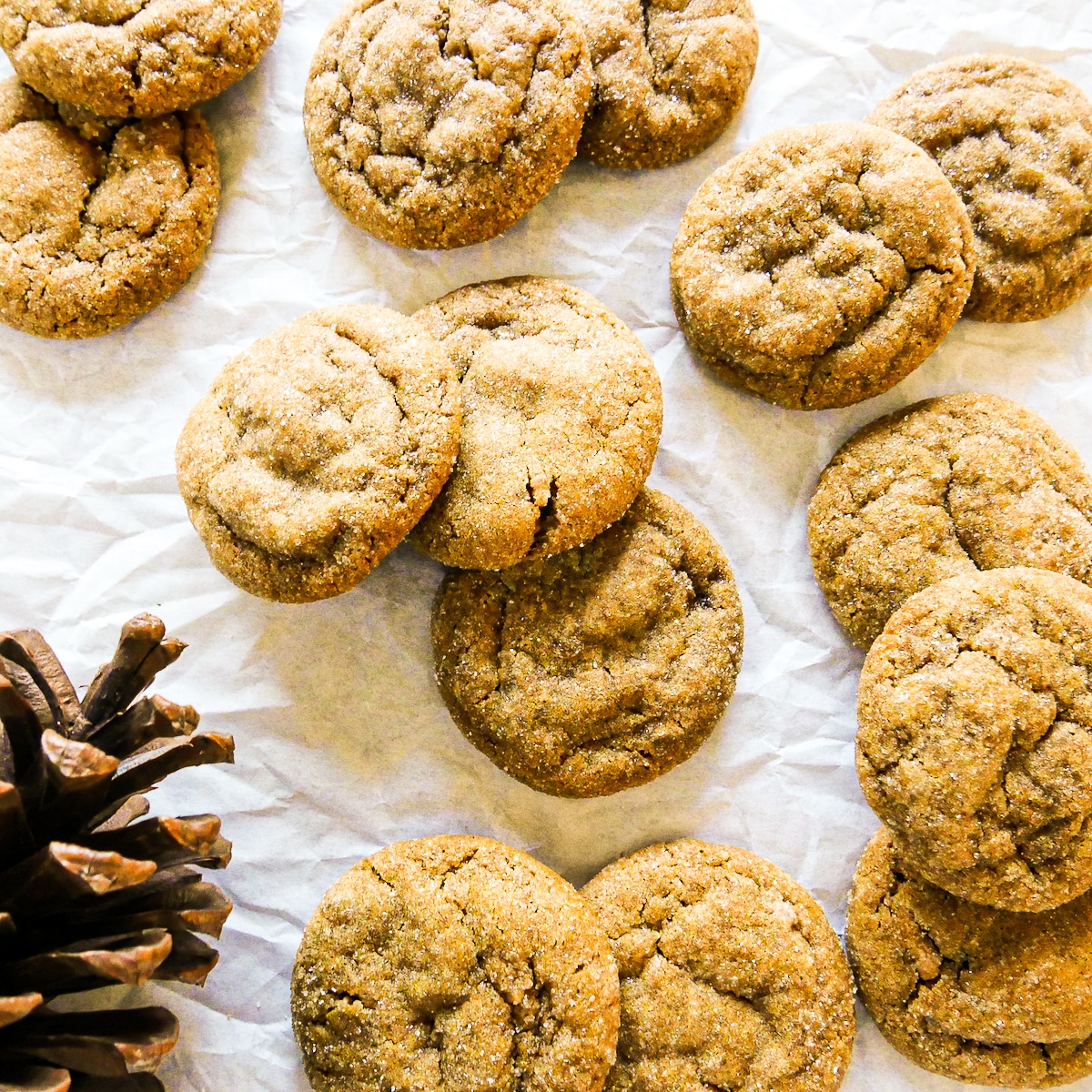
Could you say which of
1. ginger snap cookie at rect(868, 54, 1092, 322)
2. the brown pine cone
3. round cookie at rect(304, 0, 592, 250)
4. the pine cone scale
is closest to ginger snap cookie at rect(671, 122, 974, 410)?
ginger snap cookie at rect(868, 54, 1092, 322)

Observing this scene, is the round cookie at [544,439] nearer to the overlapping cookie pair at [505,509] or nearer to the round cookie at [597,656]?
the overlapping cookie pair at [505,509]

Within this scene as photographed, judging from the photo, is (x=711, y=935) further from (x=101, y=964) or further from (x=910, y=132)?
(x=910, y=132)

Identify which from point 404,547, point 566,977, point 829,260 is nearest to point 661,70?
point 829,260

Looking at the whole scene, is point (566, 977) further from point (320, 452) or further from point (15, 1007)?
point (320, 452)

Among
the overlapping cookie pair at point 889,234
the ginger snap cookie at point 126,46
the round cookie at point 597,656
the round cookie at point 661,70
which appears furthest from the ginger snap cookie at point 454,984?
the ginger snap cookie at point 126,46

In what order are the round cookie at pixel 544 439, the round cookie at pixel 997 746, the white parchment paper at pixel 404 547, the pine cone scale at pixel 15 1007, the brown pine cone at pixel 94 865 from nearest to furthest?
the pine cone scale at pixel 15 1007 < the brown pine cone at pixel 94 865 < the round cookie at pixel 997 746 < the round cookie at pixel 544 439 < the white parchment paper at pixel 404 547
